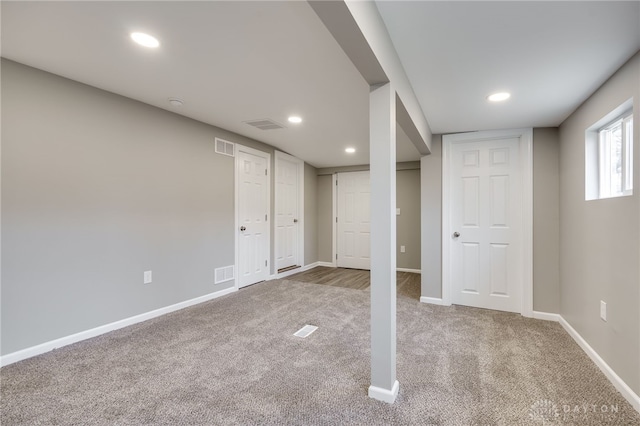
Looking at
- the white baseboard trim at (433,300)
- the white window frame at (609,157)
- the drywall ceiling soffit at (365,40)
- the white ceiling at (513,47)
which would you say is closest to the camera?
the drywall ceiling soffit at (365,40)

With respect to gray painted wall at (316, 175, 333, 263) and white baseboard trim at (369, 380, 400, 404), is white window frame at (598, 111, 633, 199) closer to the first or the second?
white baseboard trim at (369, 380, 400, 404)

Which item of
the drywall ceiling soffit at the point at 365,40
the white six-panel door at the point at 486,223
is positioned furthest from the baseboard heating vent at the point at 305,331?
the drywall ceiling soffit at the point at 365,40

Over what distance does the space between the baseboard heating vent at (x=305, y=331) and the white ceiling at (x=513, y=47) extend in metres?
2.34

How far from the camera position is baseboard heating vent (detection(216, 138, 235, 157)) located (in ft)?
12.2

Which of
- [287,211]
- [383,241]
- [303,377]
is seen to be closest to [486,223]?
[383,241]

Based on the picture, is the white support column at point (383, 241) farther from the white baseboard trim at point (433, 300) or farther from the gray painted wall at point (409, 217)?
the gray painted wall at point (409, 217)

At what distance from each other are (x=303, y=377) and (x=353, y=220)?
4309 millimetres

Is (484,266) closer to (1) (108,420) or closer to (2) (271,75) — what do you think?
(2) (271,75)

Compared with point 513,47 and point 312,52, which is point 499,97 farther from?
point 312,52

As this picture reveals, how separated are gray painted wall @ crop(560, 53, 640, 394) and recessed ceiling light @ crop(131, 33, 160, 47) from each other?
2978 mm

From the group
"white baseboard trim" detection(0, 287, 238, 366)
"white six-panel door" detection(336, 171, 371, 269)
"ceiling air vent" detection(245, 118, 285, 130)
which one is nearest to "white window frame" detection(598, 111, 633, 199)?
"ceiling air vent" detection(245, 118, 285, 130)

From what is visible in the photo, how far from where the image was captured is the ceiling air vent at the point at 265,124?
3.35 metres

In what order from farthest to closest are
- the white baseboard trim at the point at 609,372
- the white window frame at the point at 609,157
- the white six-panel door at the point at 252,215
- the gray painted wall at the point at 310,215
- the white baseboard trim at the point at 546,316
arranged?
the gray painted wall at the point at 310,215 < the white six-panel door at the point at 252,215 < the white baseboard trim at the point at 546,316 < the white window frame at the point at 609,157 < the white baseboard trim at the point at 609,372

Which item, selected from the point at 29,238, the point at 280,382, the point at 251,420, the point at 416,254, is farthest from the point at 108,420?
the point at 416,254
